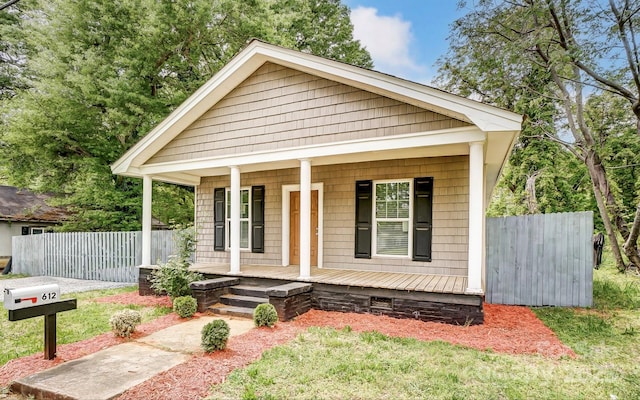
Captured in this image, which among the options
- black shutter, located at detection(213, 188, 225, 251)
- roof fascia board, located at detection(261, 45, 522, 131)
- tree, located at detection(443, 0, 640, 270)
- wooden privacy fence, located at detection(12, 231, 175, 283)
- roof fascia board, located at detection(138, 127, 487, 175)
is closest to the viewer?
A: roof fascia board, located at detection(261, 45, 522, 131)

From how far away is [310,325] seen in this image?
560cm

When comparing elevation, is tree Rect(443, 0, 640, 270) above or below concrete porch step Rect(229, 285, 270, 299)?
above

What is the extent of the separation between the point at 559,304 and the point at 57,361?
27.2 feet

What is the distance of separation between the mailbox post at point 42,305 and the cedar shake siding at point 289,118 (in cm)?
433

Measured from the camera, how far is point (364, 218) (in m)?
7.88

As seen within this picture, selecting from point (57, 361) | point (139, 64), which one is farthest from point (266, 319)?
point (139, 64)

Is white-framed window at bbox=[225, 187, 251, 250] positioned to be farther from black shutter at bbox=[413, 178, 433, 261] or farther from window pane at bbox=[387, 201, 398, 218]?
black shutter at bbox=[413, 178, 433, 261]

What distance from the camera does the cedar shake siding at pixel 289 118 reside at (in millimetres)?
6184

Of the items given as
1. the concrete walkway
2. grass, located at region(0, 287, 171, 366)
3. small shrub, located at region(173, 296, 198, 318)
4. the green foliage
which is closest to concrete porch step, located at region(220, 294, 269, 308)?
small shrub, located at region(173, 296, 198, 318)

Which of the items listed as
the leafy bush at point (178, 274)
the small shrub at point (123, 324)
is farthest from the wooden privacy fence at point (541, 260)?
the small shrub at point (123, 324)

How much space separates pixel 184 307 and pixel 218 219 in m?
3.94

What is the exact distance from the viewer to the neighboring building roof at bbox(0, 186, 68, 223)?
15.5 m

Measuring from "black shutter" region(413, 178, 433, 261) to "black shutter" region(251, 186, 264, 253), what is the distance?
395 centimetres

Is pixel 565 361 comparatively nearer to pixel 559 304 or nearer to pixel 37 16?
pixel 559 304
